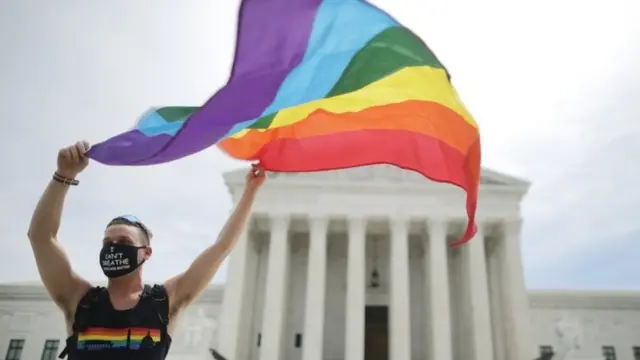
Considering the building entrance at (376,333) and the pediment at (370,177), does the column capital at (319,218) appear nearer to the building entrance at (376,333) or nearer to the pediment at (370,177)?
the pediment at (370,177)

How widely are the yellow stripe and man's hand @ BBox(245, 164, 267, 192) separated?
1.33 m

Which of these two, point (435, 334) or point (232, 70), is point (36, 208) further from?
point (435, 334)

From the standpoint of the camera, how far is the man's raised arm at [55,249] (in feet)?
10.8

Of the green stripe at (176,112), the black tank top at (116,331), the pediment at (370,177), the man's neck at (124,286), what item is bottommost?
the black tank top at (116,331)

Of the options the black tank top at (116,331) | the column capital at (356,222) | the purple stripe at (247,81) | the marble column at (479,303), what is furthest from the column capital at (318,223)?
the black tank top at (116,331)

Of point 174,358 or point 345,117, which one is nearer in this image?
point 345,117

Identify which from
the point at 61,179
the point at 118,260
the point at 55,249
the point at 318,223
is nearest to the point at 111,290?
the point at 118,260

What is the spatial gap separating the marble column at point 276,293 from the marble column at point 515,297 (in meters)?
12.2

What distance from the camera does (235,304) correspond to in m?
32.8

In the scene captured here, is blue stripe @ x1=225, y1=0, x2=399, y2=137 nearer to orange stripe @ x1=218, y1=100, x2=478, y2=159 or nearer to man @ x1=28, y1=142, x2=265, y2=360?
orange stripe @ x1=218, y1=100, x2=478, y2=159

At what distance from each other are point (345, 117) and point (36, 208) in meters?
4.05

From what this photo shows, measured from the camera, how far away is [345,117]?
6.85 meters

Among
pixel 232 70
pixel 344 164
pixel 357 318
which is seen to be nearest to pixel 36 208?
pixel 232 70

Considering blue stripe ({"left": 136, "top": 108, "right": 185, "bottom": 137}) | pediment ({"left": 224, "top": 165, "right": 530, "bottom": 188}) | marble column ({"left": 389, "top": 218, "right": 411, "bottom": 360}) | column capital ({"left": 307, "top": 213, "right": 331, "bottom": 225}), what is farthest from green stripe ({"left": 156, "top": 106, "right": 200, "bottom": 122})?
pediment ({"left": 224, "top": 165, "right": 530, "bottom": 188})
